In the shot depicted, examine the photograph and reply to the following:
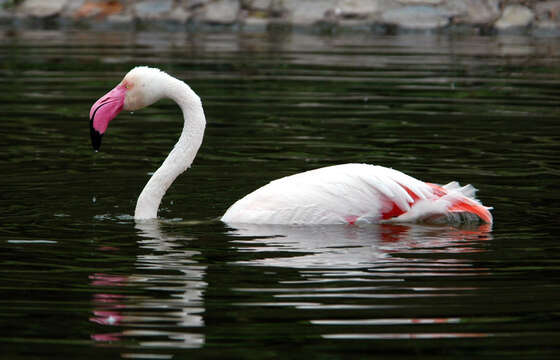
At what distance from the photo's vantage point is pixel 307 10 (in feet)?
73.9

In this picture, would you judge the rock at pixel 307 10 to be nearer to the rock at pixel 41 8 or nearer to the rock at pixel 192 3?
the rock at pixel 192 3

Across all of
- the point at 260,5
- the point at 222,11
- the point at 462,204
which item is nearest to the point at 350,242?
the point at 462,204

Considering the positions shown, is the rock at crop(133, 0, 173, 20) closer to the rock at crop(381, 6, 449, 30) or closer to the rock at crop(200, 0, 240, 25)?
the rock at crop(200, 0, 240, 25)

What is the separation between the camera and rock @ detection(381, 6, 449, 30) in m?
21.9

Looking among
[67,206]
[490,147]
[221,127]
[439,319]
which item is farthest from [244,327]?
[221,127]

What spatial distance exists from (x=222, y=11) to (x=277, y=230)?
16008 mm

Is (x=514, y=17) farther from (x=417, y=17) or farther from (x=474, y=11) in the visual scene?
(x=417, y=17)

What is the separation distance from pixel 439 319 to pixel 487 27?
17232 mm

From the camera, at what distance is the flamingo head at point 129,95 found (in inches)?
314

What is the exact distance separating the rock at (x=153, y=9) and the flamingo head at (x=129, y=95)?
50.1ft

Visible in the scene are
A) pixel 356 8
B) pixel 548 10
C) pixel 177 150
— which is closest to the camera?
pixel 177 150

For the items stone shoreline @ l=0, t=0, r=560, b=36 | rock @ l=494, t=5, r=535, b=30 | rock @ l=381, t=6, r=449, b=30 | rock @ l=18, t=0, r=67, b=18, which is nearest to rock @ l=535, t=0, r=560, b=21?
stone shoreline @ l=0, t=0, r=560, b=36

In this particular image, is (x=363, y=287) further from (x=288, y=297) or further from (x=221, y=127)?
(x=221, y=127)

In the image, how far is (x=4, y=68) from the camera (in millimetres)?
17125
